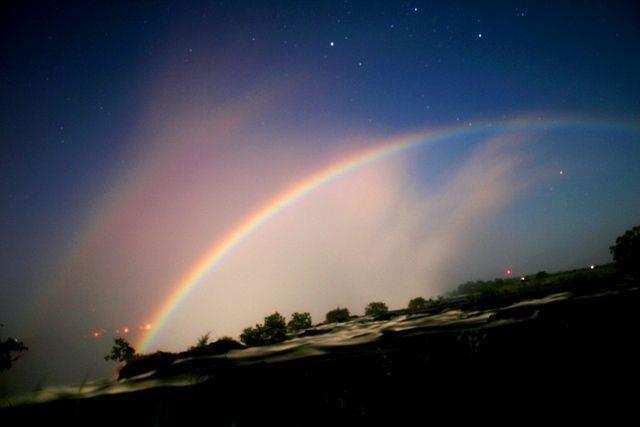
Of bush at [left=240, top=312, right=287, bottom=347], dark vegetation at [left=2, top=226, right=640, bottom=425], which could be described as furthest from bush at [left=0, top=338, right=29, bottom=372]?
dark vegetation at [left=2, top=226, right=640, bottom=425]

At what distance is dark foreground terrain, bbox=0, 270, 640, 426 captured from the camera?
19.5 ft

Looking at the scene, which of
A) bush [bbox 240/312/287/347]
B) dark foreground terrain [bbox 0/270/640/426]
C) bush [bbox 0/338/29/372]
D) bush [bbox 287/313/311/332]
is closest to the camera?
dark foreground terrain [bbox 0/270/640/426]

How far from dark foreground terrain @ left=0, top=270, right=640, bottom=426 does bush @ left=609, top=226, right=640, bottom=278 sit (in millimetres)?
13362

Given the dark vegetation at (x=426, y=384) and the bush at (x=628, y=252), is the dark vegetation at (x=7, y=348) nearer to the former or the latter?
the dark vegetation at (x=426, y=384)

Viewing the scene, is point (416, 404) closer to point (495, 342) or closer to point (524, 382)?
point (524, 382)

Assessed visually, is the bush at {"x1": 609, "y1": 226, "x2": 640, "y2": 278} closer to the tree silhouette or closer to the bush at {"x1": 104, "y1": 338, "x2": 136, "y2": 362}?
the bush at {"x1": 104, "y1": 338, "x2": 136, "y2": 362}

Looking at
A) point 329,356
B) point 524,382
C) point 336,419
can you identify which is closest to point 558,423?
point 524,382

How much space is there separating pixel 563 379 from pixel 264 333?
14650mm

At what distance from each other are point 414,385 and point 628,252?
2094cm

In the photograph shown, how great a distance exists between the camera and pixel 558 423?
17.6 feet

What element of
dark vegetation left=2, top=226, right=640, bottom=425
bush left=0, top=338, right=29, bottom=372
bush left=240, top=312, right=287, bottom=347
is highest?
bush left=0, top=338, right=29, bottom=372

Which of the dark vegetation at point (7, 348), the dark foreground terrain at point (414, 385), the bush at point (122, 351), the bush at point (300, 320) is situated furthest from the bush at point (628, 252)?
the dark vegetation at point (7, 348)

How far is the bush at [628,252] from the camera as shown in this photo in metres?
17.7

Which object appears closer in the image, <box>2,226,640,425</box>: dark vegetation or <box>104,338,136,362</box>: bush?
<box>2,226,640,425</box>: dark vegetation
